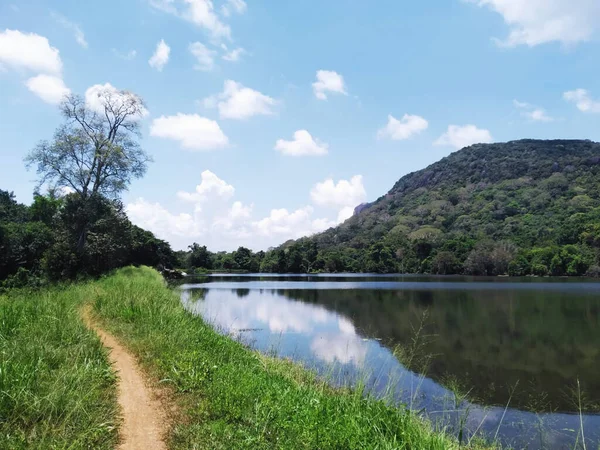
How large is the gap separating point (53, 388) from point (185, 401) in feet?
5.65

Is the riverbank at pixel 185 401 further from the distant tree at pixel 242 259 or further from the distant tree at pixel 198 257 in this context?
the distant tree at pixel 242 259

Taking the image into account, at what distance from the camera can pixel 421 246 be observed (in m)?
101

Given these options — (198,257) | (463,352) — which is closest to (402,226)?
(198,257)

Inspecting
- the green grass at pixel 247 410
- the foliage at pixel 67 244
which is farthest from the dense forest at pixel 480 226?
the green grass at pixel 247 410

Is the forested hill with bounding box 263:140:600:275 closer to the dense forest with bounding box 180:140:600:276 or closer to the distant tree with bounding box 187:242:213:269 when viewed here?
the dense forest with bounding box 180:140:600:276

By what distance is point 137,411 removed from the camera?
549 cm

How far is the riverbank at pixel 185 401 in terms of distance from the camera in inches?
179

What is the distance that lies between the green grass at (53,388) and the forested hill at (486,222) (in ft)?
270

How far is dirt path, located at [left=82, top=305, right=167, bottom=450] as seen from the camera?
4.75 metres

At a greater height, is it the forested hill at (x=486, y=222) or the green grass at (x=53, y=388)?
Result: the forested hill at (x=486, y=222)

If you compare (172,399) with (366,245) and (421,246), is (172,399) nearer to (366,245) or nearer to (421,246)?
(421,246)

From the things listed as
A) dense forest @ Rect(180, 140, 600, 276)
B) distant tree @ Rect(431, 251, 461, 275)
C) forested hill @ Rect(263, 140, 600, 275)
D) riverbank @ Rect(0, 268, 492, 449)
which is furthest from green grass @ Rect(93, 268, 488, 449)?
distant tree @ Rect(431, 251, 461, 275)

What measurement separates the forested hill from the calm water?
177 feet

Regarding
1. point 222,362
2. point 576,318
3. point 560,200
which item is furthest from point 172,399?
point 560,200
